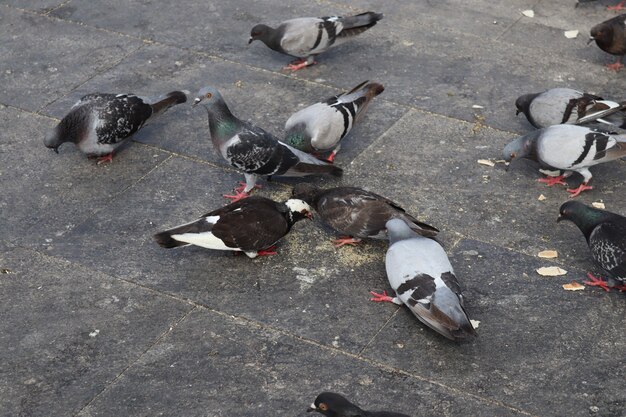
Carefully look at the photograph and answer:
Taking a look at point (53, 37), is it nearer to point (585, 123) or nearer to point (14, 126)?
point (14, 126)

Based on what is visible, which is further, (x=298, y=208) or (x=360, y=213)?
(x=298, y=208)

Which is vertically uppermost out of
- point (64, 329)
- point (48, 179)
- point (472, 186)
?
point (64, 329)

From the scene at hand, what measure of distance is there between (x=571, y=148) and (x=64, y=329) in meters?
4.12

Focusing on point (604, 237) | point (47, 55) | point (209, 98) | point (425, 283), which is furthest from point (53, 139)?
point (604, 237)

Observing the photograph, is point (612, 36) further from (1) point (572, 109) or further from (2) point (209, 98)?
(2) point (209, 98)

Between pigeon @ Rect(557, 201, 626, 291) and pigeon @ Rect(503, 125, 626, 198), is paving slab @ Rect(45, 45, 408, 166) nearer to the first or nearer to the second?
pigeon @ Rect(503, 125, 626, 198)

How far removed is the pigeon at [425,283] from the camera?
241 inches

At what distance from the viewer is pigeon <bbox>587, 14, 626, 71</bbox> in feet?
31.8

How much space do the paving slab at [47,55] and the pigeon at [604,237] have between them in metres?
5.00

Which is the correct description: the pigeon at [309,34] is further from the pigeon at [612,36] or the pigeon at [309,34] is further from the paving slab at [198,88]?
the pigeon at [612,36]

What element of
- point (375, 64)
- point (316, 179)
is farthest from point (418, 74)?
point (316, 179)

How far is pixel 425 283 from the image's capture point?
250 inches

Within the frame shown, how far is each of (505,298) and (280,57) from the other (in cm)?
428

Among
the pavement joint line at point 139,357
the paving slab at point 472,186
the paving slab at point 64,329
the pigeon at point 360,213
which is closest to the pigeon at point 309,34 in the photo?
the paving slab at point 472,186
